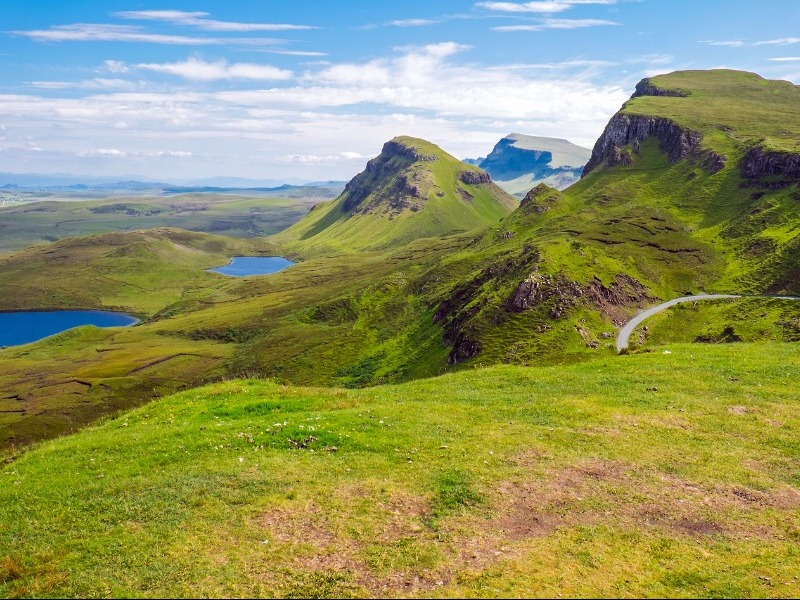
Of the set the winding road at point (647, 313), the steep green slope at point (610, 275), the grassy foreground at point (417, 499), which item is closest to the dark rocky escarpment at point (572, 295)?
the steep green slope at point (610, 275)

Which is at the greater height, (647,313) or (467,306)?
(647,313)

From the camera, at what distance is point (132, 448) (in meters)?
26.5

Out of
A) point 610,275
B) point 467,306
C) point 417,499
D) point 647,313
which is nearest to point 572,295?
point 610,275

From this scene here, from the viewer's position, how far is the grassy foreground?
16.6 metres

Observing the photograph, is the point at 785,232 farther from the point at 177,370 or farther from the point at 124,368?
the point at 124,368

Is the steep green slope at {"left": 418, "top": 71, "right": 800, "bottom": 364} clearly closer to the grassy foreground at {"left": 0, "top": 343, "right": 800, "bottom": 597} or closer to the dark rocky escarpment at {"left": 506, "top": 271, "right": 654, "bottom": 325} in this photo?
the dark rocky escarpment at {"left": 506, "top": 271, "right": 654, "bottom": 325}

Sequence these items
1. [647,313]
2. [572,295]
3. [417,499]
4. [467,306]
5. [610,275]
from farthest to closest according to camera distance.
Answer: [467,306], [610,275], [572,295], [647,313], [417,499]

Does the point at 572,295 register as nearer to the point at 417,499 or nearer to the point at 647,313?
the point at 647,313

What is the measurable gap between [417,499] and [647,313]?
118 meters

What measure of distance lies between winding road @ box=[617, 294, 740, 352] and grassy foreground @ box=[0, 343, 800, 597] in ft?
247

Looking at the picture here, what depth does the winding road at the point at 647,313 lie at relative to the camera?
107662 mm

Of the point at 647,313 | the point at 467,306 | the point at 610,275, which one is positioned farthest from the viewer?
the point at 467,306

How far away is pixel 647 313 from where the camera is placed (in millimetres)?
123438

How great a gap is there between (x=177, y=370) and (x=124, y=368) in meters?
22.1
